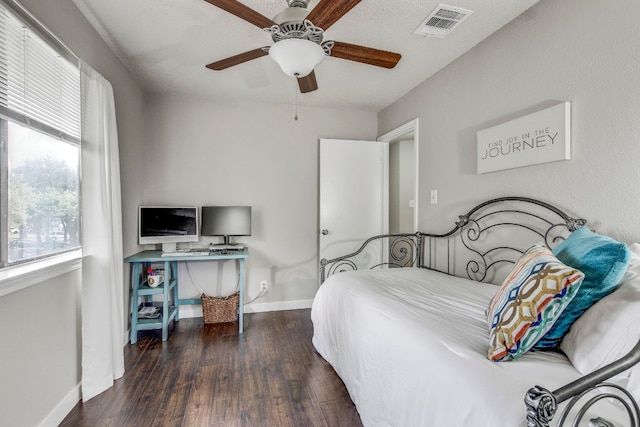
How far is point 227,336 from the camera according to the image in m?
2.93

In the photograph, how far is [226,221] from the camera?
342cm

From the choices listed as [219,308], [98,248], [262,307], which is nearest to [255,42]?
[98,248]

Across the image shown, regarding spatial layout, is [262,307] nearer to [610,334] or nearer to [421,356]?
[421,356]

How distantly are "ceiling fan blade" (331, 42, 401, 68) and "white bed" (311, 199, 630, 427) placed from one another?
1.44 m

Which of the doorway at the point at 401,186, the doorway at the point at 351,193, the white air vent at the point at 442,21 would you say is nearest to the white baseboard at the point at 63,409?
the doorway at the point at 351,193

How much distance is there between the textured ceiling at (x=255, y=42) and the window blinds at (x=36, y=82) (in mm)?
465

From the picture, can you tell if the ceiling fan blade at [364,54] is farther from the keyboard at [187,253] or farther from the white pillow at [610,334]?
the keyboard at [187,253]

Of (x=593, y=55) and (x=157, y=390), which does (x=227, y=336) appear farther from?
(x=593, y=55)

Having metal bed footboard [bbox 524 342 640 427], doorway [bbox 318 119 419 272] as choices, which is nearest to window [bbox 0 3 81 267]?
metal bed footboard [bbox 524 342 640 427]

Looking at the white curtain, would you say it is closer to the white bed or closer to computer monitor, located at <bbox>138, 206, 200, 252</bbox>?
computer monitor, located at <bbox>138, 206, 200, 252</bbox>

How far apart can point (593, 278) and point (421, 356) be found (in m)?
0.65

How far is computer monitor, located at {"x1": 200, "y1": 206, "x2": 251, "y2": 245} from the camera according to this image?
11.1ft

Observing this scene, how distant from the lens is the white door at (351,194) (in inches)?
145

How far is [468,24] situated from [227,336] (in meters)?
3.14
